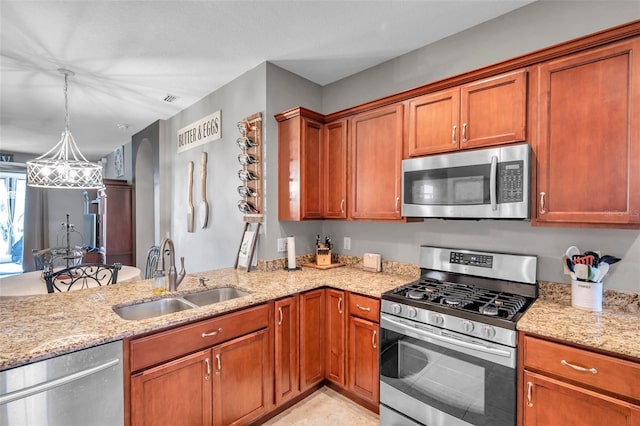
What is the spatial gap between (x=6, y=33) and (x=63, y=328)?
2328 mm

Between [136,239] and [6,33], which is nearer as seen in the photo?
[6,33]

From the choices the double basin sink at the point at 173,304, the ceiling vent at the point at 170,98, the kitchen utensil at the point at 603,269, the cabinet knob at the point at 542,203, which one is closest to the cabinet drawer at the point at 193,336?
the double basin sink at the point at 173,304

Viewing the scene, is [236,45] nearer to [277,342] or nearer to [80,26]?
[80,26]

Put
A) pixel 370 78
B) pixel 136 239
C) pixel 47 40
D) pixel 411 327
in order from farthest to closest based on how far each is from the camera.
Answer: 1. pixel 136 239
2. pixel 370 78
3. pixel 47 40
4. pixel 411 327

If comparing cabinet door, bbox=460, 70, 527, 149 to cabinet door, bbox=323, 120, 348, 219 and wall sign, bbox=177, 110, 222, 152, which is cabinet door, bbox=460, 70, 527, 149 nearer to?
cabinet door, bbox=323, 120, 348, 219

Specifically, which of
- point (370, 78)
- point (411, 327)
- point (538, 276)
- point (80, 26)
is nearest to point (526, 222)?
point (538, 276)

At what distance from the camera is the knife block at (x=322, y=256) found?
2.94 m

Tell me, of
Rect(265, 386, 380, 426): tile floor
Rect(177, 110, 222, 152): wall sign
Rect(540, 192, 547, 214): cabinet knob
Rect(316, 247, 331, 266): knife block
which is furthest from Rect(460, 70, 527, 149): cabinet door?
Rect(177, 110, 222, 152): wall sign

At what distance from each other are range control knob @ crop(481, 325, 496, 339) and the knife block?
5.16 feet

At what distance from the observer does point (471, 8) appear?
6.74 ft

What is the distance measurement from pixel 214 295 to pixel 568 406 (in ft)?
7.01

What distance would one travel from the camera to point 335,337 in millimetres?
2354

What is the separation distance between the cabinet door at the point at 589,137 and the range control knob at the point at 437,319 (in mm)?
795

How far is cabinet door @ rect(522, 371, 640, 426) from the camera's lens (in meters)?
1.25
